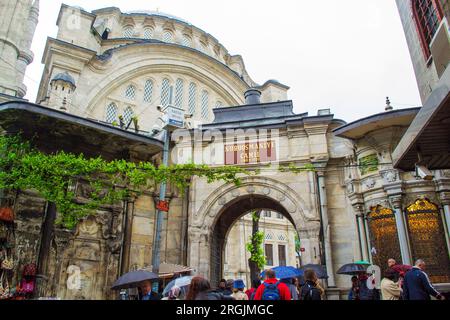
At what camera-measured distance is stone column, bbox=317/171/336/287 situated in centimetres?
1256

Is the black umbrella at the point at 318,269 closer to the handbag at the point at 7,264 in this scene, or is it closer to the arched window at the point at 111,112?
Answer: the handbag at the point at 7,264

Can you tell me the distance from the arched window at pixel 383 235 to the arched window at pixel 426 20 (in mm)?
5327

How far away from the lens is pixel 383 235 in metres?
12.3

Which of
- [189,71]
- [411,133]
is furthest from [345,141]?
[189,71]

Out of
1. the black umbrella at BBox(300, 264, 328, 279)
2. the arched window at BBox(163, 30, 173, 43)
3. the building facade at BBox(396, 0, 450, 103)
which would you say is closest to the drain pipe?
the black umbrella at BBox(300, 264, 328, 279)

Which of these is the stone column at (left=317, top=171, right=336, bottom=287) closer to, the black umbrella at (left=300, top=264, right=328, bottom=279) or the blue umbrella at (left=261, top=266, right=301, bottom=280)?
the black umbrella at (left=300, top=264, right=328, bottom=279)

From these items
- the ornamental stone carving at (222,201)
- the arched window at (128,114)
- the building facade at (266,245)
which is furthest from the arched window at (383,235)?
the building facade at (266,245)

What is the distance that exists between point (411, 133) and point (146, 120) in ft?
63.5

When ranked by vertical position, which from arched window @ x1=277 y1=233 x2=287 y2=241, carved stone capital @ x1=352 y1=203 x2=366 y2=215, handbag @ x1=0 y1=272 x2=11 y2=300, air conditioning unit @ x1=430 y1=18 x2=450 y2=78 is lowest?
handbag @ x1=0 y1=272 x2=11 y2=300

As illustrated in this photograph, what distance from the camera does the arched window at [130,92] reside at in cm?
2381

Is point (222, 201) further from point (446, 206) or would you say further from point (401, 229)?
point (446, 206)

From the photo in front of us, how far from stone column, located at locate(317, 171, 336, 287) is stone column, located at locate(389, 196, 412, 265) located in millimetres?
2350

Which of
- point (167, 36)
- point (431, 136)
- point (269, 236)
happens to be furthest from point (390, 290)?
point (269, 236)

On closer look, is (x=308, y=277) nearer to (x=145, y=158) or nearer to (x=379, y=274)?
(x=379, y=274)
